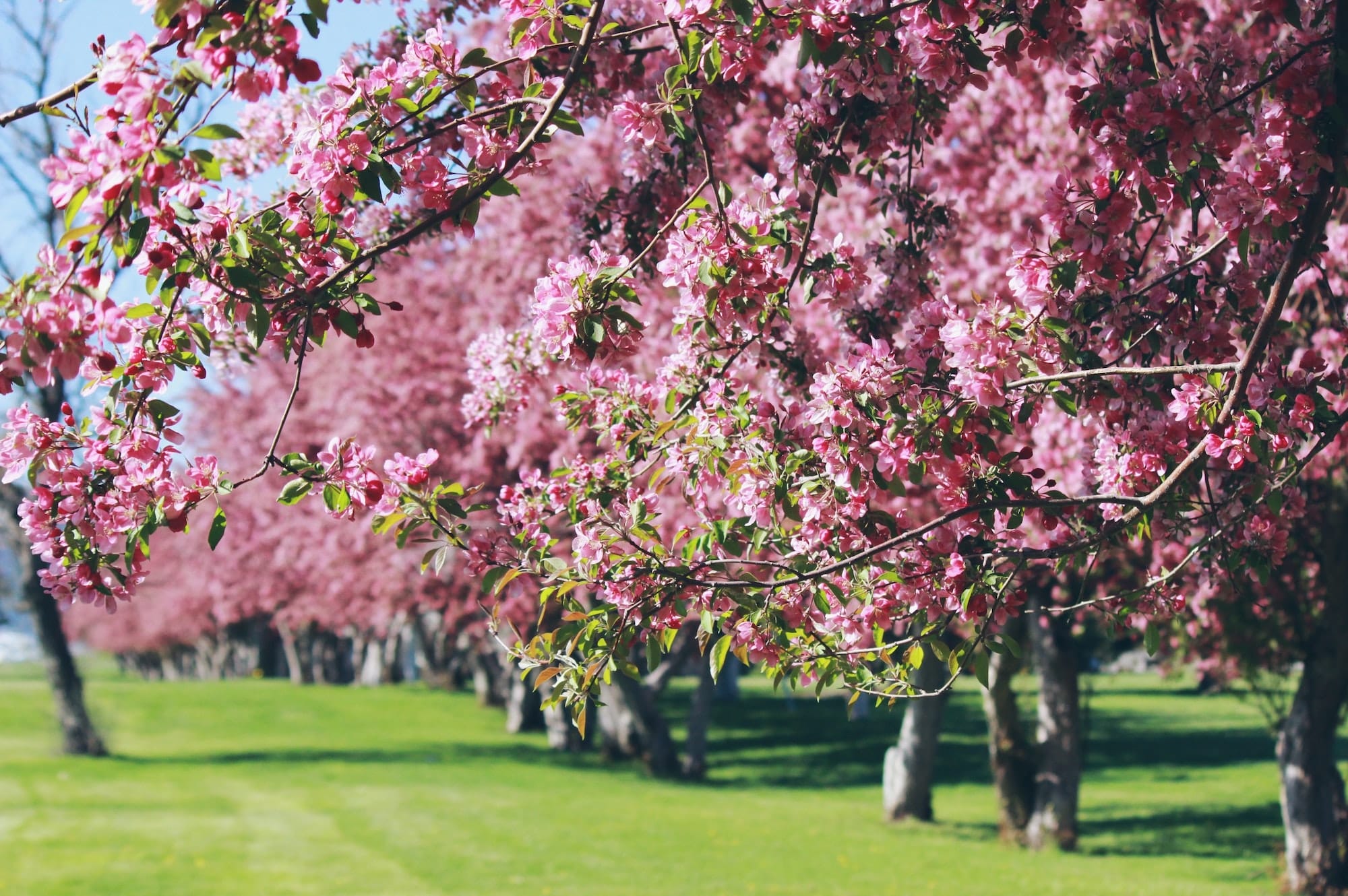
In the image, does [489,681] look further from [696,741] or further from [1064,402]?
[1064,402]

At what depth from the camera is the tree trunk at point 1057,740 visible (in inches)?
607

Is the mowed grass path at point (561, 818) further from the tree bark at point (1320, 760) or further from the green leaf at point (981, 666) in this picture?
the green leaf at point (981, 666)

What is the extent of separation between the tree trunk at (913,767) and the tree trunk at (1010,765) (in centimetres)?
96

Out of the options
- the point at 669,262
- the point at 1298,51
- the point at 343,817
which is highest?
the point at 1298,51

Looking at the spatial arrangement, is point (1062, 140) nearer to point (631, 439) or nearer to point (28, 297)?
point (631, 439)

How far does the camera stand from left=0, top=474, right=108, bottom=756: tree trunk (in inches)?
1016

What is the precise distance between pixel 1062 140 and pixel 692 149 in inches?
275

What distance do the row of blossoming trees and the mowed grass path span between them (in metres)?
8.62

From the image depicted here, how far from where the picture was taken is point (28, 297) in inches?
112

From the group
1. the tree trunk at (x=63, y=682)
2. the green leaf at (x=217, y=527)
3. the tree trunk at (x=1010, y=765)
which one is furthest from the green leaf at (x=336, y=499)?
the tree trunk at (x=63, y=682)

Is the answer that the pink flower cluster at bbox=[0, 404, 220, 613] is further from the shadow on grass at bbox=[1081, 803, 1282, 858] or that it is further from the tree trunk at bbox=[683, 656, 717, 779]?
the tree trunk at bbox=[683, 656, 717, 779]

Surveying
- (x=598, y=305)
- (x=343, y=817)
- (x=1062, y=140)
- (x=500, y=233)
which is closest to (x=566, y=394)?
(x=598, y=305)

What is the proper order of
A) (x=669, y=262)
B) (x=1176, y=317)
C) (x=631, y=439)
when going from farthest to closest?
(x=631, y=439) → (x=1176, y=317) → (x=669, y=262)

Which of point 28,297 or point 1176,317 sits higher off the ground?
point 1176,317
